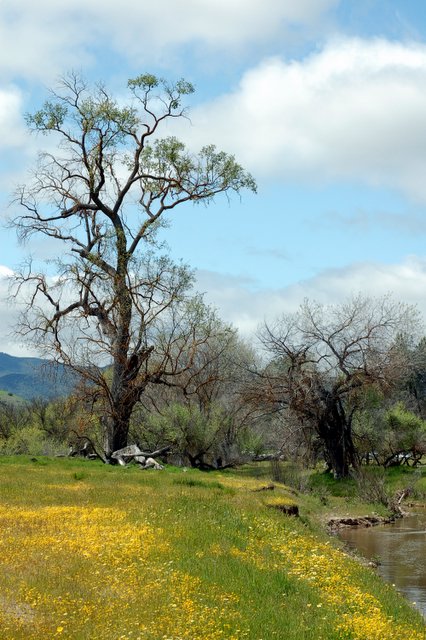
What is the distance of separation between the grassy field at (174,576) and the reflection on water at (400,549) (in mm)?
3417

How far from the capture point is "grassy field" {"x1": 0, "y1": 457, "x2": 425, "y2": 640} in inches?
495

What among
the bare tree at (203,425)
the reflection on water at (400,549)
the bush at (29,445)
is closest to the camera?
the reflection on water at (400,549)

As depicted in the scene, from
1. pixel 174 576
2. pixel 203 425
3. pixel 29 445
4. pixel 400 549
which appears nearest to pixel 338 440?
pixel 203 425

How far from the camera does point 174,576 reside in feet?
49.8

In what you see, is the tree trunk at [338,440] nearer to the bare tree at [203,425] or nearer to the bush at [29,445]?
the bare tree at [203,425]

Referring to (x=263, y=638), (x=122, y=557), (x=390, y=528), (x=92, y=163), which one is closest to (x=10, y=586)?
(x=122, y=557)

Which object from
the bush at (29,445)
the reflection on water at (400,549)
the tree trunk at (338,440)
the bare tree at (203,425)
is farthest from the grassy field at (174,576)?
the bush at (29,445)

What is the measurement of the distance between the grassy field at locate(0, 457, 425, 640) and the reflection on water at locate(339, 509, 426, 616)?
135 inches

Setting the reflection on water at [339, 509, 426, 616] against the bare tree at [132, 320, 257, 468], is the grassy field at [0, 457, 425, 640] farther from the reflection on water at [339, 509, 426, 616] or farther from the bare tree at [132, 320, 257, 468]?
the bare tree at [132, 320, 257, 468]

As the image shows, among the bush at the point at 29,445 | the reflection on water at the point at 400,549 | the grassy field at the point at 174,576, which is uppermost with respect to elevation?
the bush at the point at 29,445

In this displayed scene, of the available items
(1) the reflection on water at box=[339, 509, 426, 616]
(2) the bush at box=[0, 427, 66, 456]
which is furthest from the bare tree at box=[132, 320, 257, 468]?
(1) the reflection on water at box=[339, 509, 426, 616]

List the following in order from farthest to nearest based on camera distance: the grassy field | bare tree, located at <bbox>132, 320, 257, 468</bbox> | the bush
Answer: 1. the bush
2. bare tree, located at <bbox>132, 320, 257, 468</bbox>
3. the grassy field

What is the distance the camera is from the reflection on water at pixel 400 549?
2436 centimetres

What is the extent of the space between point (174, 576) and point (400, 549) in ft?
62.6
